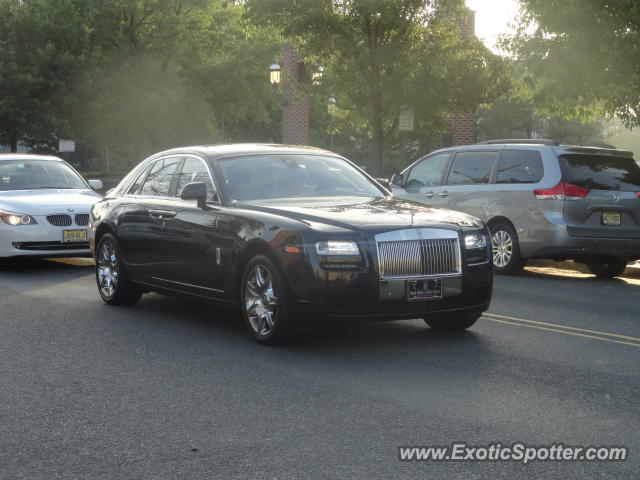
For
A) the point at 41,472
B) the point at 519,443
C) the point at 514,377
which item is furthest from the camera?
the point at 514,377

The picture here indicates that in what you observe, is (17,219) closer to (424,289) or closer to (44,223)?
(44,223)

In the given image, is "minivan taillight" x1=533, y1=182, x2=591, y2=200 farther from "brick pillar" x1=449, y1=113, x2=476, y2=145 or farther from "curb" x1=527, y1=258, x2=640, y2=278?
"brick pillar" x1=449, y1=113, x2=476, y2=145

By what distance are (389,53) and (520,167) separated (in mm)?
8385

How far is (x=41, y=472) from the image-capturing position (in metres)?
4.75

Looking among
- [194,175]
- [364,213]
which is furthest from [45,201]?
[364,213]

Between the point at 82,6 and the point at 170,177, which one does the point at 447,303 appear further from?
the point at 82,6

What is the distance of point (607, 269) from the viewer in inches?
567

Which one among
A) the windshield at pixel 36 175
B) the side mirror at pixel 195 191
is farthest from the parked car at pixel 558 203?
the windshield at pixel 36 175

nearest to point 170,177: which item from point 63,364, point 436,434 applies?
point 63,364

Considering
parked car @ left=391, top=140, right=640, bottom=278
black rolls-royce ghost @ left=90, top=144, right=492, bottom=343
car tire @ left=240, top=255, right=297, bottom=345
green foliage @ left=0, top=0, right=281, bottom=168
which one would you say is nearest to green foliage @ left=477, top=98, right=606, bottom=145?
green foliage @ left=0, top=0, right=281, bottom=168

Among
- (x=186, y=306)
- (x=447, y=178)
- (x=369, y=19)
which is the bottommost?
(x=186, y=306)

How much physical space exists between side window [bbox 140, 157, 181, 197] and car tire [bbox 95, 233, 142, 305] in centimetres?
66

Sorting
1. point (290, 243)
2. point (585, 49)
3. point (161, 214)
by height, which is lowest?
point (290, 243)

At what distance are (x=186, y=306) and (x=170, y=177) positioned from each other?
141 cm
